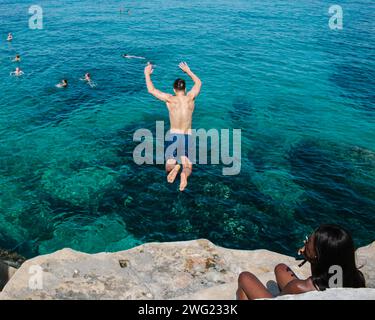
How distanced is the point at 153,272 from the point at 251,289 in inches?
118

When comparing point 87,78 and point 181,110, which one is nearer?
point 181,110

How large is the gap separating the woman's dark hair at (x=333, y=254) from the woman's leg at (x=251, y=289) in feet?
3.25

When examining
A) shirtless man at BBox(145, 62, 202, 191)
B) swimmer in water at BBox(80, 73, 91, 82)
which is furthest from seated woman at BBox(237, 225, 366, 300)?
swimmer in water at BBox(80, 73, 91, 82)

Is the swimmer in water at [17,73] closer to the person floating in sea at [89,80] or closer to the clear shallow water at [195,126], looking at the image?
the clear shallow water at [195,126]

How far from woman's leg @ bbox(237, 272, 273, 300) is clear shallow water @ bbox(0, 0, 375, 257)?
8125 mm

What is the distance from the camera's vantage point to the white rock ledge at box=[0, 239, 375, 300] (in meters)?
7.84

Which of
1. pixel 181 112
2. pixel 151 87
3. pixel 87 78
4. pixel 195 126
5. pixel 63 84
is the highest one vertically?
pixel 151 87

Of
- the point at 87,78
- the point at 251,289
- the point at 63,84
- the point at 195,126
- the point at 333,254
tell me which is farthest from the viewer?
the point at 87,78

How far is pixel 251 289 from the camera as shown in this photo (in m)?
6.57

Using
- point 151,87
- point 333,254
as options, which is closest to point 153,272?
point 333,254

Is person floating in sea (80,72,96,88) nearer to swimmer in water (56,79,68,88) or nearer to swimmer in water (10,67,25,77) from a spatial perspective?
swimmer in water (56,79,68,88)

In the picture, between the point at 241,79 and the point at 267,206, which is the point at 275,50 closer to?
the point at 241,79

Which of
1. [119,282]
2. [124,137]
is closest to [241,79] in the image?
[124,137]

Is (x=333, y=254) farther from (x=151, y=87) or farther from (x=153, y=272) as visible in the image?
(x=151, y=87)
